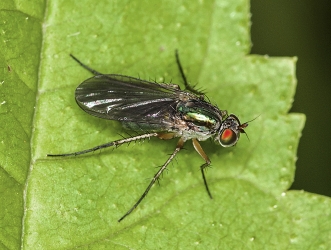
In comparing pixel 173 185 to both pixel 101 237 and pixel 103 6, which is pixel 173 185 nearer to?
pixel 101 237

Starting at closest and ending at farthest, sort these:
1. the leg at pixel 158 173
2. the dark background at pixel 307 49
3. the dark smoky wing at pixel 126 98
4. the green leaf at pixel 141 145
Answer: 1. the green leaf at pixel 141 145
2. the leg at pixel 158 173
3. the dark smoky wing at pixel 126 98
4. the dark background at pixel 307 49

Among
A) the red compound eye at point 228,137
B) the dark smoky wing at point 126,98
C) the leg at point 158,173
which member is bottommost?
the leg at point 158,173

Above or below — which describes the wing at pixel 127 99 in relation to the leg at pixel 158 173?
above

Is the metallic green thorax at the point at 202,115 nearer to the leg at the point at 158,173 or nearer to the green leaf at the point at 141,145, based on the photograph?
the green leaf at the point at 141,145

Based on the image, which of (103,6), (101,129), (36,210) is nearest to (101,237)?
(36,210)

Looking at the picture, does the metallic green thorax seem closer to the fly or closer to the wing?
the fly

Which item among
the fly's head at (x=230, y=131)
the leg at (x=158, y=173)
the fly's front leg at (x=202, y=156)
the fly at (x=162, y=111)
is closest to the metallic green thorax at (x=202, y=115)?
the fly at (x=162, y=111)

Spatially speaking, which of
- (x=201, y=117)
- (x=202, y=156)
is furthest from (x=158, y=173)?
(x=201, y=117)

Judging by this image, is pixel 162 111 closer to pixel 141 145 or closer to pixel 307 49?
pixel 141 145

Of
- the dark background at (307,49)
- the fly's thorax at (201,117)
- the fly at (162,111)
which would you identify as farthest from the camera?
the dark background at (307,49)
